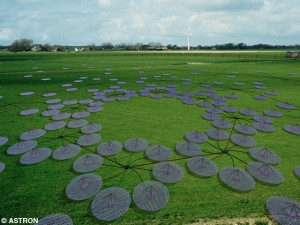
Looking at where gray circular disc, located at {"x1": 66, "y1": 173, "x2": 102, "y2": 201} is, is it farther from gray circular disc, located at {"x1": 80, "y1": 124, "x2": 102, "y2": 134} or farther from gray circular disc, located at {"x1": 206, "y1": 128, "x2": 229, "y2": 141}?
gray circular disc, located at {"x1": 206, "y1": 128, "x2": 229, "y2": 141}

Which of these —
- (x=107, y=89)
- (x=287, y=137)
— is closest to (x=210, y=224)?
(x=287, y=137)

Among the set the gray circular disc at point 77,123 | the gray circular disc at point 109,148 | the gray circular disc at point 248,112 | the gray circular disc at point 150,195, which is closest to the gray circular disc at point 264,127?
the gray circular disc at point 248,112

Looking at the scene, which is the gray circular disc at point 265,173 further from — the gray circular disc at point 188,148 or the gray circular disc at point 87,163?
the gray circular disc at point 87,163

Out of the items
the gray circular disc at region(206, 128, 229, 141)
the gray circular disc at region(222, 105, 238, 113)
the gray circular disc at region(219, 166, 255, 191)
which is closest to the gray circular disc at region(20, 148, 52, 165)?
the gray circular disc at region(219, 166, 255, 191)

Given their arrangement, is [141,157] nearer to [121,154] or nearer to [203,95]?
[121,154]

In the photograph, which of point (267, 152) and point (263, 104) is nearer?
point (267, 152)

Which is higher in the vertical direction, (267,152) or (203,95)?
(203,95)

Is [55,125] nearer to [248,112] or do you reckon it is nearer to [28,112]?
[28,112]
